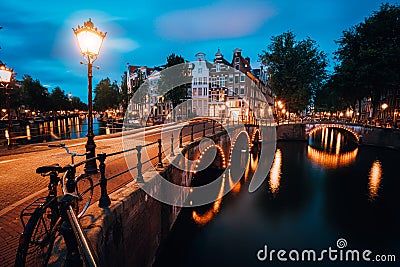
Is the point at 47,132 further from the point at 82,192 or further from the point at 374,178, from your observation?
the point at 374,178

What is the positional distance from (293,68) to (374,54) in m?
10.1

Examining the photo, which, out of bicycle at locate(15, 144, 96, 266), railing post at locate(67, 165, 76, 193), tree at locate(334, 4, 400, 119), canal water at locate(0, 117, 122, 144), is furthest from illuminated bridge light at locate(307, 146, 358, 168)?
bicycle at locate(15, 144, 96, 266)

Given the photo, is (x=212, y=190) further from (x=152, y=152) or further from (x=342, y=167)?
(x=342, y=167)

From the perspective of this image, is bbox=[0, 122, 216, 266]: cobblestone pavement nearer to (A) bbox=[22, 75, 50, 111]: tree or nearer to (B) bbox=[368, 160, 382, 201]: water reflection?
(B) bbox=[368, 160, 382, 201]: water reflection

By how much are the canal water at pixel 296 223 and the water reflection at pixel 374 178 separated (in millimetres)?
67

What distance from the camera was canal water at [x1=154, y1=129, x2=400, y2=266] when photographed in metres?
9.23

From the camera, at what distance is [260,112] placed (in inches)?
2112

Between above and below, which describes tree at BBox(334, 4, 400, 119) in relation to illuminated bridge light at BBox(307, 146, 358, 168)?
above

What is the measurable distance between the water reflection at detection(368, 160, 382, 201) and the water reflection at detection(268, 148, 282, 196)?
20.0 ft

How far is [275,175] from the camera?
62.6ft

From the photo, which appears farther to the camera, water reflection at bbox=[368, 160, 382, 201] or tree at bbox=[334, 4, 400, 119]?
tree at bbox=[334, 4, 400, 119]

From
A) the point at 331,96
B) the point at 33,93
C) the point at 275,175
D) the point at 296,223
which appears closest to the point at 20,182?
the point at 296,223

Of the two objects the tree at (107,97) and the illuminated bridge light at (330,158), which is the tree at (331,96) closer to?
the illuminated bridge light at (330,158)

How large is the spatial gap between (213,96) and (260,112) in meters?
15.4
